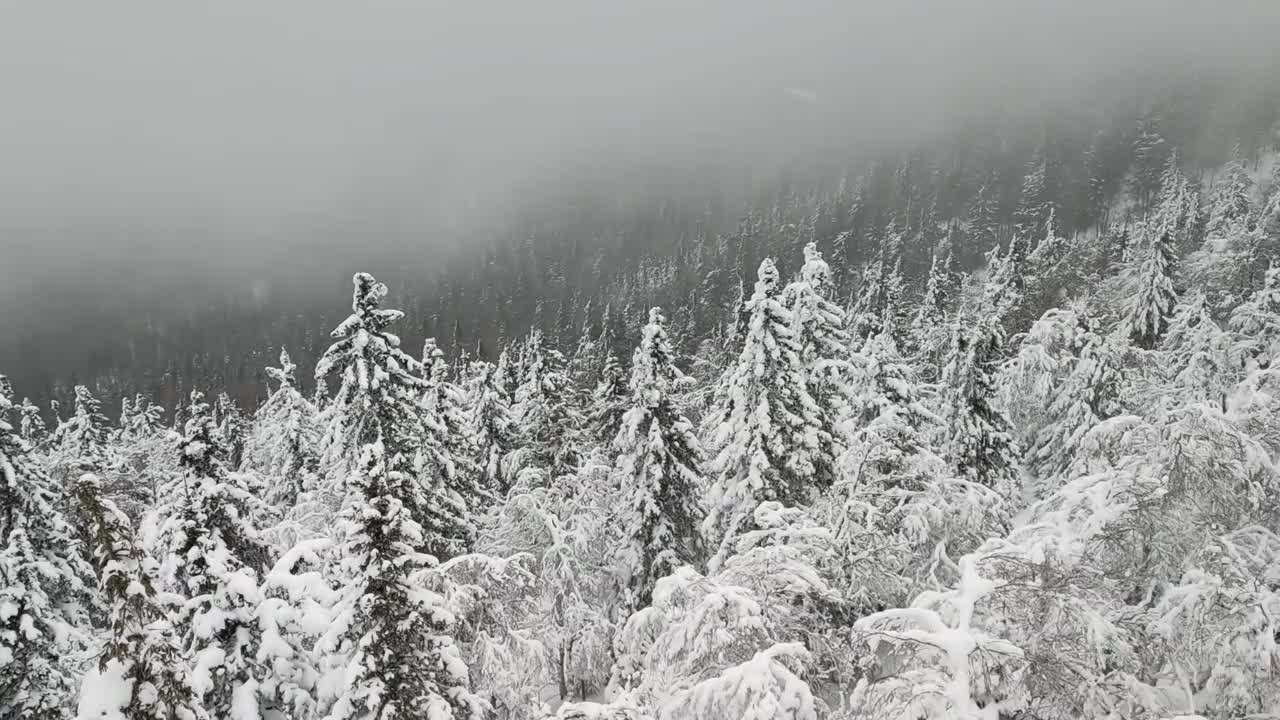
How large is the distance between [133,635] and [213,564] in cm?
295

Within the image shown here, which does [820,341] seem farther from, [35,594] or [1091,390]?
[35,594]

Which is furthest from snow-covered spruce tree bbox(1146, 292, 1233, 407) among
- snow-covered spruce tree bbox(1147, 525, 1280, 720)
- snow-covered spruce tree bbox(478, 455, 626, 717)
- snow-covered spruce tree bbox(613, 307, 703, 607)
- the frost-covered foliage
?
the frost-covered foliage

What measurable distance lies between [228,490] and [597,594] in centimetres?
1607

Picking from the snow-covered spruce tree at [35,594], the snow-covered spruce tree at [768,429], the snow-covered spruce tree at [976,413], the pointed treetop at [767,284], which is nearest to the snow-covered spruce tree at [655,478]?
the snow-covered spruce tree at [768,429]

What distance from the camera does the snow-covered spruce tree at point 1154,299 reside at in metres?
41.6

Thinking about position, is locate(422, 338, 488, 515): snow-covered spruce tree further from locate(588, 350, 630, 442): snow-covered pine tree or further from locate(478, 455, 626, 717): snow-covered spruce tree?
locate(588, 350, 630, 442): snow-covered pine tree

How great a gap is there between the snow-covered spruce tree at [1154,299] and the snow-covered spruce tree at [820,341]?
28354 mm

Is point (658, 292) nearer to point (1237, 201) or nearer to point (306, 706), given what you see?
point (1237, 201)

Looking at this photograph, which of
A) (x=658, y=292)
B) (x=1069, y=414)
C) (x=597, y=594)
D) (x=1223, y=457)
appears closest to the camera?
(x=1223, y=457)

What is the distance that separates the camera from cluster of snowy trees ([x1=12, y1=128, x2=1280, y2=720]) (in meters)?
6.19

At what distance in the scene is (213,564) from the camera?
1000cm

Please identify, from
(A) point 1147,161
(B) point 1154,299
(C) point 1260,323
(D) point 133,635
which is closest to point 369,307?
(D) point 133,635

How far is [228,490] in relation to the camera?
11.3 m

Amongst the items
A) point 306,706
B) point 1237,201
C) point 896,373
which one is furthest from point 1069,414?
point 1237,201
